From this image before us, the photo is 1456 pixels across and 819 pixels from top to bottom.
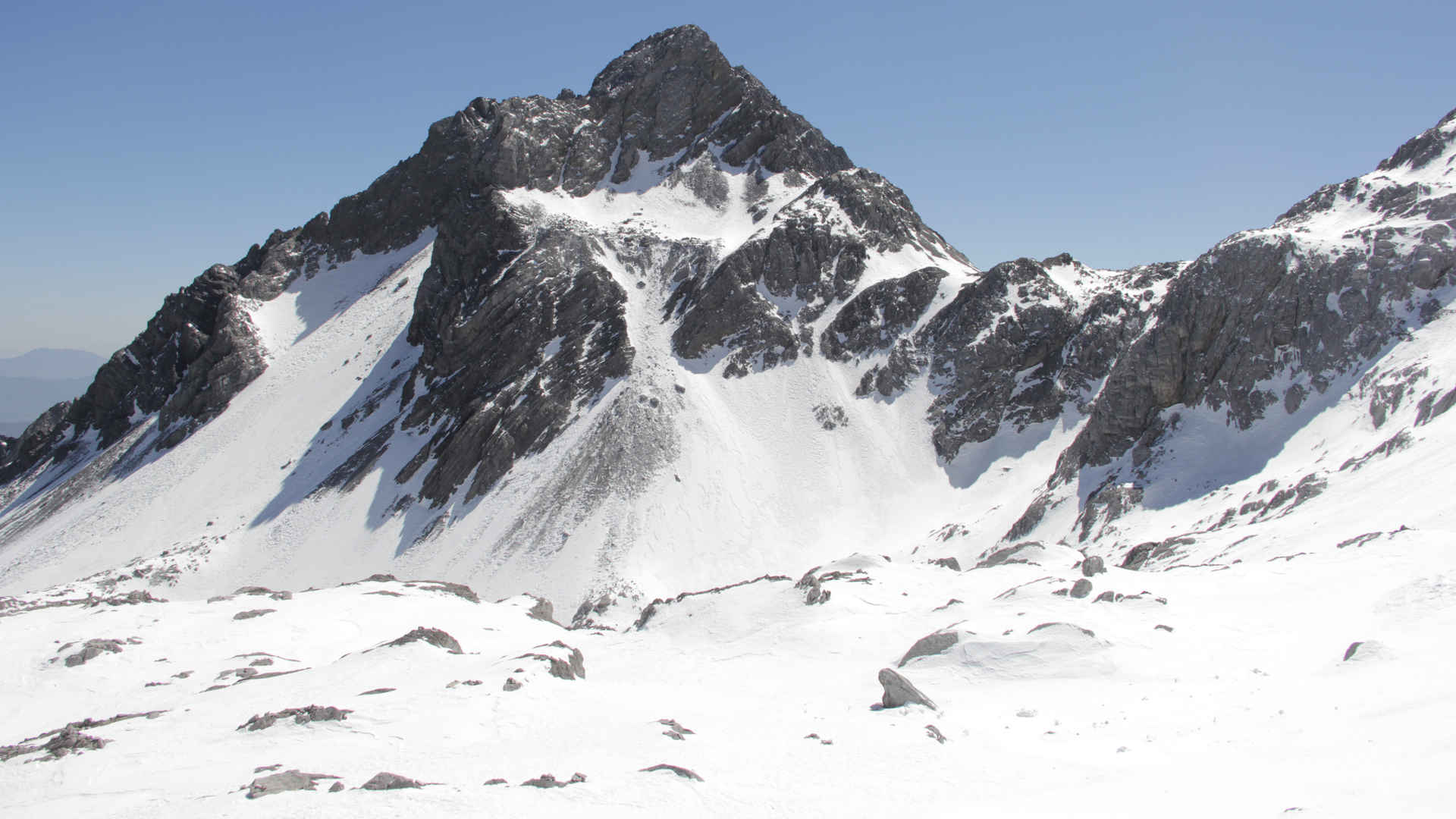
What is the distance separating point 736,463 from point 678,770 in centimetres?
5172

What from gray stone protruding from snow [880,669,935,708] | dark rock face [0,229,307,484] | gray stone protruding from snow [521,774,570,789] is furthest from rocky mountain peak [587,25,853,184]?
gray stone protruding from snow [521,774,570,789]

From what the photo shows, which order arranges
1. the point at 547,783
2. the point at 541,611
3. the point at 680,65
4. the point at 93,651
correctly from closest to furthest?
the point at 547,783 → the point at 93,651 → the point at 541,611 → the point at 680,65

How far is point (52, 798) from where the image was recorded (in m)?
13.9

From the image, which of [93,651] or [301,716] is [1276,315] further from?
[93,651]

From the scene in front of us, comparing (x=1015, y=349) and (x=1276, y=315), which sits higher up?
(x=1015, y=349)

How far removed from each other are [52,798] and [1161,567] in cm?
3975

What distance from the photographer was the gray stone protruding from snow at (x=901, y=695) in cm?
1977

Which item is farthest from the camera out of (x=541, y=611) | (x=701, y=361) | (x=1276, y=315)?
(x=701, y=361)

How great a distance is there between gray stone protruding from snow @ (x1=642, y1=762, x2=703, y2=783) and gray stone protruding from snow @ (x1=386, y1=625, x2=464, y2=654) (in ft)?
46.6

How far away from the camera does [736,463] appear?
217 feet

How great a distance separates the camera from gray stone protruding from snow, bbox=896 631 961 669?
24.1 m

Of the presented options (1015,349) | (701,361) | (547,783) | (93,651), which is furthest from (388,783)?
(1015,349)

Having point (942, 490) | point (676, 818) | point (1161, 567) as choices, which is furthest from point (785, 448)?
point (676, 818)

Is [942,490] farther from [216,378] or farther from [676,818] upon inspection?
[216,378]
